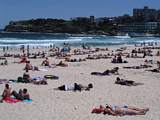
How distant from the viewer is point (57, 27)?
152000mm

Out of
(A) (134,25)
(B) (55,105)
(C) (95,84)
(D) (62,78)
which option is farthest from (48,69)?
(A) (134,25)

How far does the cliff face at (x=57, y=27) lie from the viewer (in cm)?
14812

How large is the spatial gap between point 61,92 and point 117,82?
3.57 metres

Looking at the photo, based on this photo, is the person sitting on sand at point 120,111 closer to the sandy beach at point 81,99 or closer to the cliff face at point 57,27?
the sandy beach at point 81,99

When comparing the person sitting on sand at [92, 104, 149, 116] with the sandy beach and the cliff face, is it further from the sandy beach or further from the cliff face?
the cliff face

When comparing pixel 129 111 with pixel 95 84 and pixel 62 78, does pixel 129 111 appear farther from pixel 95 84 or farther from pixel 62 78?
pixel 62 78

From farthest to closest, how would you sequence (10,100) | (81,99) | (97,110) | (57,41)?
(57,41), (81,99), (10,100), (97,110)

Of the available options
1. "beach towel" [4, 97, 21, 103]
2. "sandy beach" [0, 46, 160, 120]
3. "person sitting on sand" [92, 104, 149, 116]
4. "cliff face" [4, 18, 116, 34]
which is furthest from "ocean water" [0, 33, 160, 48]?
"cliff face" [4, 18, 116, 34]

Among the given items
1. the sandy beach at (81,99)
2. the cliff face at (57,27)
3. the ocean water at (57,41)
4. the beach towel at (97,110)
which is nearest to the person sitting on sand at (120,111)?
the beach towel at (97,110)

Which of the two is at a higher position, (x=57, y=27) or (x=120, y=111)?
(x=57, y=27)

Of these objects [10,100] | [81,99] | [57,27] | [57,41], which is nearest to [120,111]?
[81,99]

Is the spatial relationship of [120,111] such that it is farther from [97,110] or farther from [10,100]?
[10,100]

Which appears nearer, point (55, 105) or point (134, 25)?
point (55, 105)

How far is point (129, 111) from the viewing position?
40.8ft
